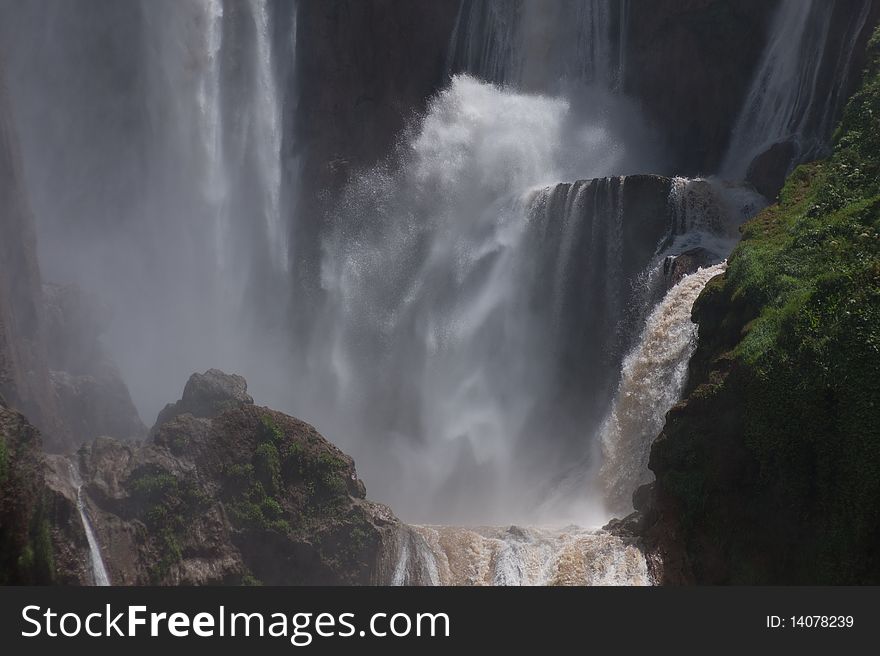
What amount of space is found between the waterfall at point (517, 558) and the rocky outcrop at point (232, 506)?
70cm

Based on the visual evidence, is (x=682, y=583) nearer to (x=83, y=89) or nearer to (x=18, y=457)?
(x=18, y=457)

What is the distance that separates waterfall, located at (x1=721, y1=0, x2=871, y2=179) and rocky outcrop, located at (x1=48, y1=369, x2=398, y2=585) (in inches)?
615

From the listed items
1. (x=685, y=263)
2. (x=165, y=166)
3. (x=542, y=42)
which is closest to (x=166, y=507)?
(x=685, y=263)

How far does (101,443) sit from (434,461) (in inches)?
457

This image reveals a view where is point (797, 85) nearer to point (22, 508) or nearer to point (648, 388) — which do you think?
point (648, 388)

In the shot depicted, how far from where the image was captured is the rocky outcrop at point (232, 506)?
51.6 ft

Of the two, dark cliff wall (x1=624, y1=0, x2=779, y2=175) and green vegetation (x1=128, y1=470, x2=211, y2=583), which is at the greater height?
dark cliff wall (x1=624, y1=0, x2=779, y2=175)

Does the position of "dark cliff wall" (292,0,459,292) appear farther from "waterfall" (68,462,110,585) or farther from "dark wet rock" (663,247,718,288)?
"waterfall" (68,462,110,585)

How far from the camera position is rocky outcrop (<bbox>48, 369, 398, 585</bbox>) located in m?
15.7

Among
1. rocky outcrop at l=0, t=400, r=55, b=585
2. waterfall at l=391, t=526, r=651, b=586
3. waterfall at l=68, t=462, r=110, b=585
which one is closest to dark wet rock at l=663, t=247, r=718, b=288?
waterfall at l=391, t=526, r=651, b=586

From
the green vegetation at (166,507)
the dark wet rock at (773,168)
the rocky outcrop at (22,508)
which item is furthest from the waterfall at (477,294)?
the rocky outcrop at (22,508)

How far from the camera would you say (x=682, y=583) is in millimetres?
14805

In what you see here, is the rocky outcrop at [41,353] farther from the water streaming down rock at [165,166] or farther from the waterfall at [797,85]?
the waterfall at [797,85]

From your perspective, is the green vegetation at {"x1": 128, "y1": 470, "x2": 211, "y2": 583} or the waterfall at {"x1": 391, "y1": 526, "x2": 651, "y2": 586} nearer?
the waterfall at {"x1": 391, "y1": 526, "x2": 651, "y2": 586}
